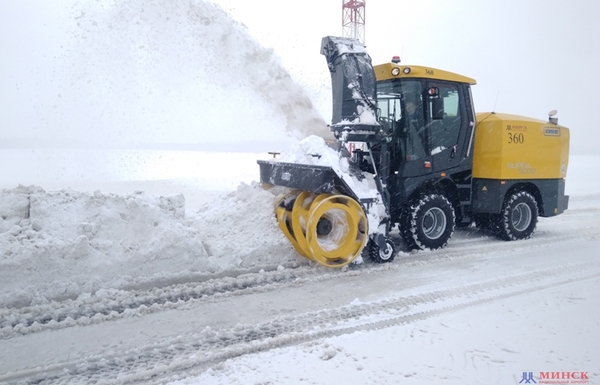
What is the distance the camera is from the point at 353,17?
52.1ft

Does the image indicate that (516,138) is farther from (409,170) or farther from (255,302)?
(255,302)

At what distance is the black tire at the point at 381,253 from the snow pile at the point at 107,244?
0.96m

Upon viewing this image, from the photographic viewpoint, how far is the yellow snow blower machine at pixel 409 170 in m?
5.18

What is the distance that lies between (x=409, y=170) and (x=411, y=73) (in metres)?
1.30

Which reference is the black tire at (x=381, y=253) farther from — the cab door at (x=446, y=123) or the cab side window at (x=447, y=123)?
the cab side window at (x=447, y=123)

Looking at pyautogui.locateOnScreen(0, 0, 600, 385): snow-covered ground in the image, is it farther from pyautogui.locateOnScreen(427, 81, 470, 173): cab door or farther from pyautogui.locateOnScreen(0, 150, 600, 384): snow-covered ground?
pyautogui.locateOnScreen(427, 81, 470, 173): cab door

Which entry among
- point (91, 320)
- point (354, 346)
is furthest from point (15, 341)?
point (354, 346)

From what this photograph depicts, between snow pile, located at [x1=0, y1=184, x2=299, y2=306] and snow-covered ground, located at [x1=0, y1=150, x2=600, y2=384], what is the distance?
0.04 ft

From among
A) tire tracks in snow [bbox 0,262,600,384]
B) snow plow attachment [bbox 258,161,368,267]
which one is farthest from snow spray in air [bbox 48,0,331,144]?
tire tracks in snow [bbox 0,262,600,384]

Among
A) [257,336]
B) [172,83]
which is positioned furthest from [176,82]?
[257,336]

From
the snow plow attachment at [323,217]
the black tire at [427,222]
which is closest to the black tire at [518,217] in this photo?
the black tire at [427,222]

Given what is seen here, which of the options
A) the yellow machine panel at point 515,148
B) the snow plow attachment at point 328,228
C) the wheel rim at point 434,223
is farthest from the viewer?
the yellow machine panel at point 515,148

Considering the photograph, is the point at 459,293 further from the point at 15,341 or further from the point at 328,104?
the point at 328,104

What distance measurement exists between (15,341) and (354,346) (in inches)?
103
